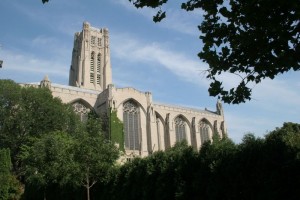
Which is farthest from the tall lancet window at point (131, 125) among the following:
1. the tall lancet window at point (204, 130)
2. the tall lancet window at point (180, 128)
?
the tall lancet window at point (204, 130)

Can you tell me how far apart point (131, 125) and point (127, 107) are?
299 centimetres

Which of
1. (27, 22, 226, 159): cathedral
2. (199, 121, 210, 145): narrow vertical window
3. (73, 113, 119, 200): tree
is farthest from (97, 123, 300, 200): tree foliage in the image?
(199, 121, 210, 145): narrow vertical window

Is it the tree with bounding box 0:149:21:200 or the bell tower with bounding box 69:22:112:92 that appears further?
the bell tower with bounding box 69:22:112:92

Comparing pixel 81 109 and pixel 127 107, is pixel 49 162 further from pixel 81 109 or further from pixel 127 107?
pixel 127 107

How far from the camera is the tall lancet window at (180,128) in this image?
67062mm

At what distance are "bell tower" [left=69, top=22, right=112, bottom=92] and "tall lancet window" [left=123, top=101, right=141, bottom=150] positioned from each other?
1578 cm

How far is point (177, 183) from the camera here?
715 inches

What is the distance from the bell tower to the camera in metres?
71.2

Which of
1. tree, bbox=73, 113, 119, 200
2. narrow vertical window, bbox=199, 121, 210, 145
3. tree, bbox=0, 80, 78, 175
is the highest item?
narrow vertical window, bbox=199, 121, 210, 145

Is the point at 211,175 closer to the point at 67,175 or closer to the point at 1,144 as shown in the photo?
the point at 67,175

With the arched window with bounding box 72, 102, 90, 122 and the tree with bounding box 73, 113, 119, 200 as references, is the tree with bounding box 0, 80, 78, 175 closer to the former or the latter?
the arched window with bounding box 72, 102, 90, 122

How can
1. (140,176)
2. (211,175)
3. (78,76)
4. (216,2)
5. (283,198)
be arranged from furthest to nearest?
(78,76) < (140,176) < (211,175) < (283,198) < (216,2)

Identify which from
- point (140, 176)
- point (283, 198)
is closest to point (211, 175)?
point (283, 198)

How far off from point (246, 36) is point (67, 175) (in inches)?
767
